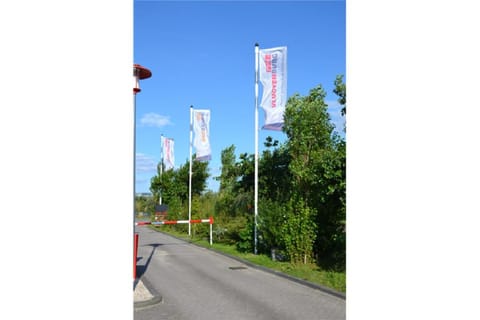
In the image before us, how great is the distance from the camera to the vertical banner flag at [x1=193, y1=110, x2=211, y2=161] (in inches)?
774

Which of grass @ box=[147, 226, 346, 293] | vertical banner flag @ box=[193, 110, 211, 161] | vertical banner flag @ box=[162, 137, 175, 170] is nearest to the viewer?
grass @ box=[147, 226, 346, 293]

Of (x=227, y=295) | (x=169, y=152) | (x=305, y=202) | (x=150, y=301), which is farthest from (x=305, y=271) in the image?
(x=169, y=152)

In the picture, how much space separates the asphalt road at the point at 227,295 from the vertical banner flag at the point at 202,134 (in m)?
7.09

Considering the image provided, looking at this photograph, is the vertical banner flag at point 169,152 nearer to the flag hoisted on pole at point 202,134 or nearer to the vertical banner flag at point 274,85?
the flag hoisted on pole at point 202,134

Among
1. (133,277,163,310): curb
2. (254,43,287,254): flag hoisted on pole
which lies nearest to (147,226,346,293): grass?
(133,277,163,310): curb

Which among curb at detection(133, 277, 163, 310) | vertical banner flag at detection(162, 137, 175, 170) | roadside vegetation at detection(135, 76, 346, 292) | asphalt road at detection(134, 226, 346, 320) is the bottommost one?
asphalt road at detection(134, 226, 346, 320)

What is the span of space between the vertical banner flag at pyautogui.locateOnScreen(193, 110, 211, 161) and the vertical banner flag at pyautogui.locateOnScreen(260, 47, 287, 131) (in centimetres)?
655

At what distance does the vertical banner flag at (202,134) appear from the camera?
1967 cm

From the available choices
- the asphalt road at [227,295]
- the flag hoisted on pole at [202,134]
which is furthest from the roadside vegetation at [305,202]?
the flag hoisted on pole at [202,134]

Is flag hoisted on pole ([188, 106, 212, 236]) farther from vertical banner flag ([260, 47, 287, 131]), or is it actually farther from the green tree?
the green tree
